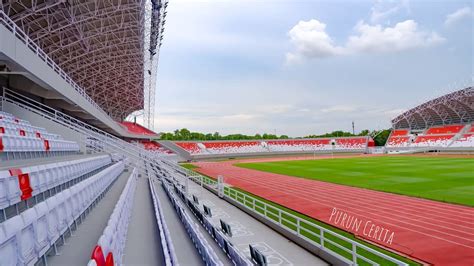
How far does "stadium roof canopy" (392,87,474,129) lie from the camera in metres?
54.7

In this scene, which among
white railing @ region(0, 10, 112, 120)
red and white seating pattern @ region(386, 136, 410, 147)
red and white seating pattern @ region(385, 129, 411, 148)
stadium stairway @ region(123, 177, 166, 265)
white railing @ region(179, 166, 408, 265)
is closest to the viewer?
stadium stairway @ region(123, 177, 166, 265)

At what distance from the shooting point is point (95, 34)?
24.3 metres

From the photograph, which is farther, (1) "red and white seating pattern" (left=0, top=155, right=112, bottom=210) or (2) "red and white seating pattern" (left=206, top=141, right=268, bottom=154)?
(2) "red and white seating pattern" (left=206, top=141, right=268, bottom=154)

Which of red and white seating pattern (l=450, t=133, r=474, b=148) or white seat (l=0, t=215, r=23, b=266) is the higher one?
red and white seating pattern (l=450, t=133, r=474, b=148)

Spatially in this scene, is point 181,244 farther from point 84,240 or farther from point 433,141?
point 433,141

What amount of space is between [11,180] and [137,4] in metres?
19.3

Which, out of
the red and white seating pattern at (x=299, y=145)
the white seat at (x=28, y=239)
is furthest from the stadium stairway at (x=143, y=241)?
the red and white seating pattern at (x=299, y=145)

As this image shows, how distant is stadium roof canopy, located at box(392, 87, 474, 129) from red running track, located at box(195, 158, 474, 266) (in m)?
46.9

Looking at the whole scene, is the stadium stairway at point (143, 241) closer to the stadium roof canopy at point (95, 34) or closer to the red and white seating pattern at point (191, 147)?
the stadium roof canopy at point (95, 34)

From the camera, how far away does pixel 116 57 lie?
32031mm

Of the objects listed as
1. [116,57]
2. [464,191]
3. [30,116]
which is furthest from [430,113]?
[30,116]

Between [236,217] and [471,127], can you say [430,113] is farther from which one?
[236,217]

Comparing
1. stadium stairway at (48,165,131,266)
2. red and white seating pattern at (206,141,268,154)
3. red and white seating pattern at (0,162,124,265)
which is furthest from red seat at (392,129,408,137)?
red and white seating pattern at (0,162,124,265)

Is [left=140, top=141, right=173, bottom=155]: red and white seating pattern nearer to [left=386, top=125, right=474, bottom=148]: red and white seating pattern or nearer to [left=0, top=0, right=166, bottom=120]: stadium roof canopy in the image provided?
[left=0, top=0, right=166, bottom=120]: stadium roof canopy
